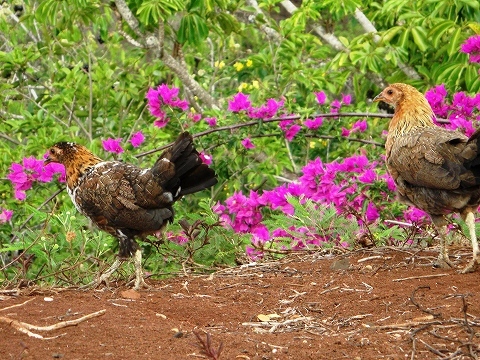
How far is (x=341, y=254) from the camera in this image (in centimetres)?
643

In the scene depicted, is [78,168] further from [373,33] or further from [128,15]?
[373,33]

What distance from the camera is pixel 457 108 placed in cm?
724

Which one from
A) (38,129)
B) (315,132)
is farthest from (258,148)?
(38,129)

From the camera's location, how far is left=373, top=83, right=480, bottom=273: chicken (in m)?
5.56

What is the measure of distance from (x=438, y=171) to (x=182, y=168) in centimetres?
170

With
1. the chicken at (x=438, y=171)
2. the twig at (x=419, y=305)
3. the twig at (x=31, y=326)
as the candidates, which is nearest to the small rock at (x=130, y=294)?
the twig at (x=31, y=326)

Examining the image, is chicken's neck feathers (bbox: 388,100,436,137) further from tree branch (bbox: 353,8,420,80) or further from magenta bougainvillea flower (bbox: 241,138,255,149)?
tree branch (bbox: 353,8,420,80)

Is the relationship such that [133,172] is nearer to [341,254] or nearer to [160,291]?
[160,291]

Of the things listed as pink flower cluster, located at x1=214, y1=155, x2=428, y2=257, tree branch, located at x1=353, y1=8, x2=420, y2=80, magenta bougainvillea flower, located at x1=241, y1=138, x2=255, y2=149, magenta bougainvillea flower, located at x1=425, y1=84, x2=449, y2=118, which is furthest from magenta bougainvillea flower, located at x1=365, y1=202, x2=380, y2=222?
tree branch, located at x1=353, y1=8, x2=420, y2=80

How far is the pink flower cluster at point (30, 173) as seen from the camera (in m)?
7.49

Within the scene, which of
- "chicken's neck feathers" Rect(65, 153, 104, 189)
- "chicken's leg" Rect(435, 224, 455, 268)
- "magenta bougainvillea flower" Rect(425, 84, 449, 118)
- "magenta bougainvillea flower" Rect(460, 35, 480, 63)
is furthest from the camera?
"magenta bougainvillea flower" Rect(425, 84, 449, 118)

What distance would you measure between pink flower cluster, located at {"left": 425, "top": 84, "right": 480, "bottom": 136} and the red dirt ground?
3.16 feet

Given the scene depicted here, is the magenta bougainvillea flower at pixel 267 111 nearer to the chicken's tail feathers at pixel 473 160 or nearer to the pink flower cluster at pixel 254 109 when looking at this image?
the pink flower cluster at pixel 254 109

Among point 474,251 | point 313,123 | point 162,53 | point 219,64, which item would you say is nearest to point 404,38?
point 313,123
